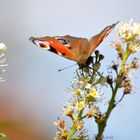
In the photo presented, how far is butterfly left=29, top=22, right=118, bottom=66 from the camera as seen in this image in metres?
0.76

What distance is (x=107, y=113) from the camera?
695mm

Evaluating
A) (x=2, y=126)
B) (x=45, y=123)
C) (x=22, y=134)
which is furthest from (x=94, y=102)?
(x=45, y=123)

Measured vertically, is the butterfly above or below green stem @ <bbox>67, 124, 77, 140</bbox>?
above

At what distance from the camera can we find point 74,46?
838mm

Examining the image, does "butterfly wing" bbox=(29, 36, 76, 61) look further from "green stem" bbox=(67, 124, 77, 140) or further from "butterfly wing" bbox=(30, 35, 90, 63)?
"green stem" bbox=(67, 124, 77, 140)

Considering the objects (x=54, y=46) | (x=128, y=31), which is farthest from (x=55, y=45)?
(x=128, y=31)

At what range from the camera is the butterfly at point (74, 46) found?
758 mm

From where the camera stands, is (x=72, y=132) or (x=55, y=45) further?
(x=55, y=45)

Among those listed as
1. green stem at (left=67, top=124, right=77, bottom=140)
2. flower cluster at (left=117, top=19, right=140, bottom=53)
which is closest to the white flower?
flower cluster at (left=117, top=19, right=140, bottom=53)

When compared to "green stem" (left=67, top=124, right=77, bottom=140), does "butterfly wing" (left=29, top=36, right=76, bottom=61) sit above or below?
above

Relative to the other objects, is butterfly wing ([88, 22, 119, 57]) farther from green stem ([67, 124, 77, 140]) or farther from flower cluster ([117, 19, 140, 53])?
green stem ([67, 124, 77, 140])

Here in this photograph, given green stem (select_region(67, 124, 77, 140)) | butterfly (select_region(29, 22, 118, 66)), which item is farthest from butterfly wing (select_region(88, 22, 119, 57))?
green stem (select_region(67, 124, 77, 140))

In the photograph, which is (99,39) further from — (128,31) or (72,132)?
(72,132)

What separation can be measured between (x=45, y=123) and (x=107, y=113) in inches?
25.7
